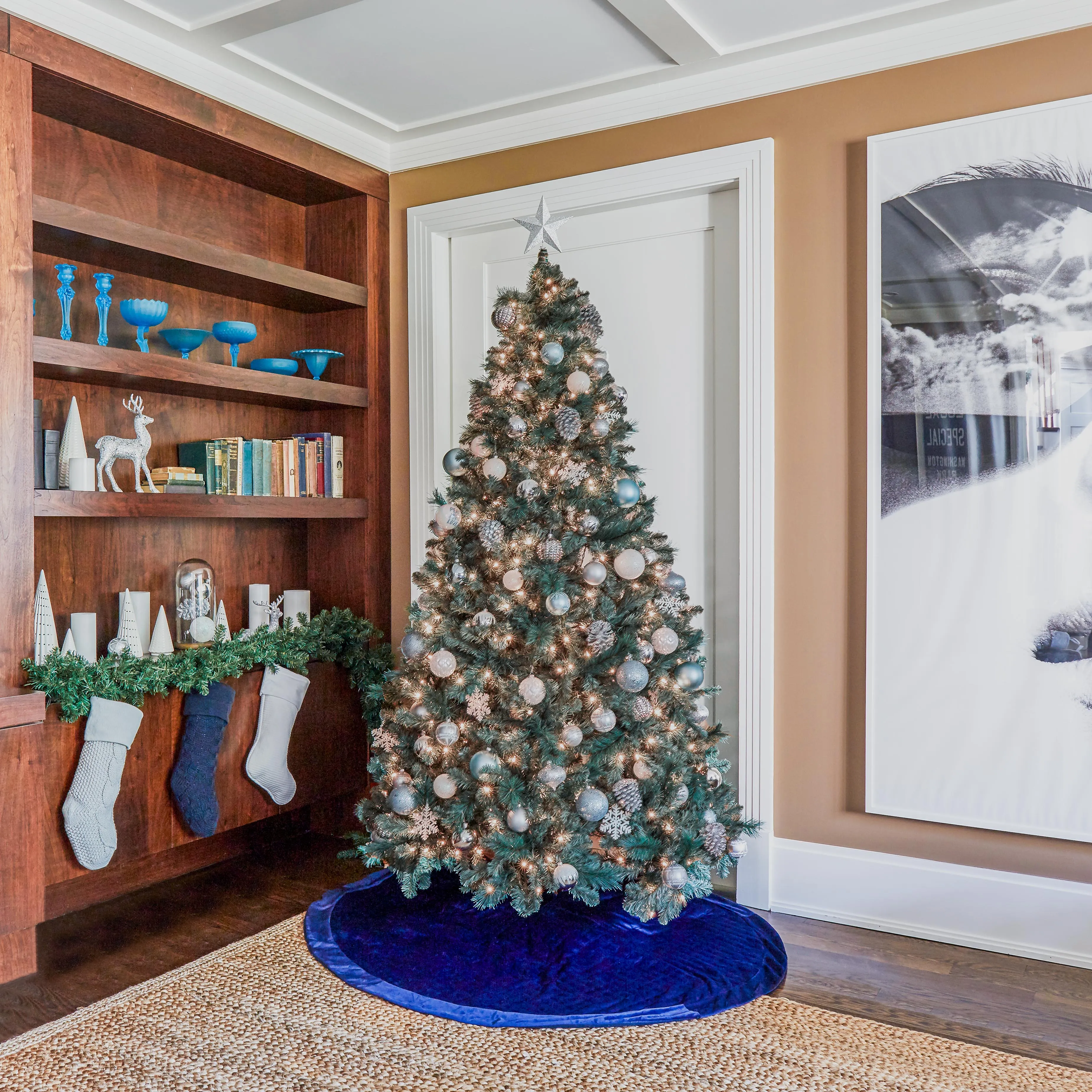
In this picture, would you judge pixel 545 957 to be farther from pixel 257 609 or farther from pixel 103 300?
pixel 103 300

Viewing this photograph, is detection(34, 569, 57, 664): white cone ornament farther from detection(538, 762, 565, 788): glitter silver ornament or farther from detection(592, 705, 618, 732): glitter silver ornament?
detection(592, 705, 618, 732): glitter silver ornament

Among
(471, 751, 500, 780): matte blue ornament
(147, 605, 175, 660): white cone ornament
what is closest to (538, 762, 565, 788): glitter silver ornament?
(471, 751, 500, 780): matte blue ornament

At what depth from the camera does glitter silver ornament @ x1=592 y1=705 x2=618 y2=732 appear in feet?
8.15

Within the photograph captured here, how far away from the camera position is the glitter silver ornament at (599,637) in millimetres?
2533

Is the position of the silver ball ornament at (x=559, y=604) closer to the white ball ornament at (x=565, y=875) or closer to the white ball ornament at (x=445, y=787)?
the white ball ornament at (x=445, y=787)

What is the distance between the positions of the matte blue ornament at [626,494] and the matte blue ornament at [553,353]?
0.37 m

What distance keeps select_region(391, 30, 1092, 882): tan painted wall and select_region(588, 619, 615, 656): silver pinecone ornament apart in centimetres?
63

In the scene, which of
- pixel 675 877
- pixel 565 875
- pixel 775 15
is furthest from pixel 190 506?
pixel 775 15

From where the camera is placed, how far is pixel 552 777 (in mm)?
2482

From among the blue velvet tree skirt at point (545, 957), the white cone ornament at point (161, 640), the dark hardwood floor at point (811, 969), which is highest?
the white cone ornament at point (161, 640)

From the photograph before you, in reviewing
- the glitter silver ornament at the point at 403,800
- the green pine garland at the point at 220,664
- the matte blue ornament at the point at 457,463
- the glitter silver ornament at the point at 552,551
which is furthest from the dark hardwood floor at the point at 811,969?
the matte blue ornament at the point at 457,463

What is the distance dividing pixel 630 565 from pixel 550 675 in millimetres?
365

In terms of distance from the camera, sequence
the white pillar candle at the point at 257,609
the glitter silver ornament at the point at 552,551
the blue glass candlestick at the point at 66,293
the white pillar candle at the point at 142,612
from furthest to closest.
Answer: the white pillar candle at the point at 257,609 < the white pillar candle at the point at 142,612 < the blue glass candlestick at the point at 66,293 < the glitter silver ornament at the point at 552,551

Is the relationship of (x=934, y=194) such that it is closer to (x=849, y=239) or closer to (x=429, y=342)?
(x=849, y=239)
